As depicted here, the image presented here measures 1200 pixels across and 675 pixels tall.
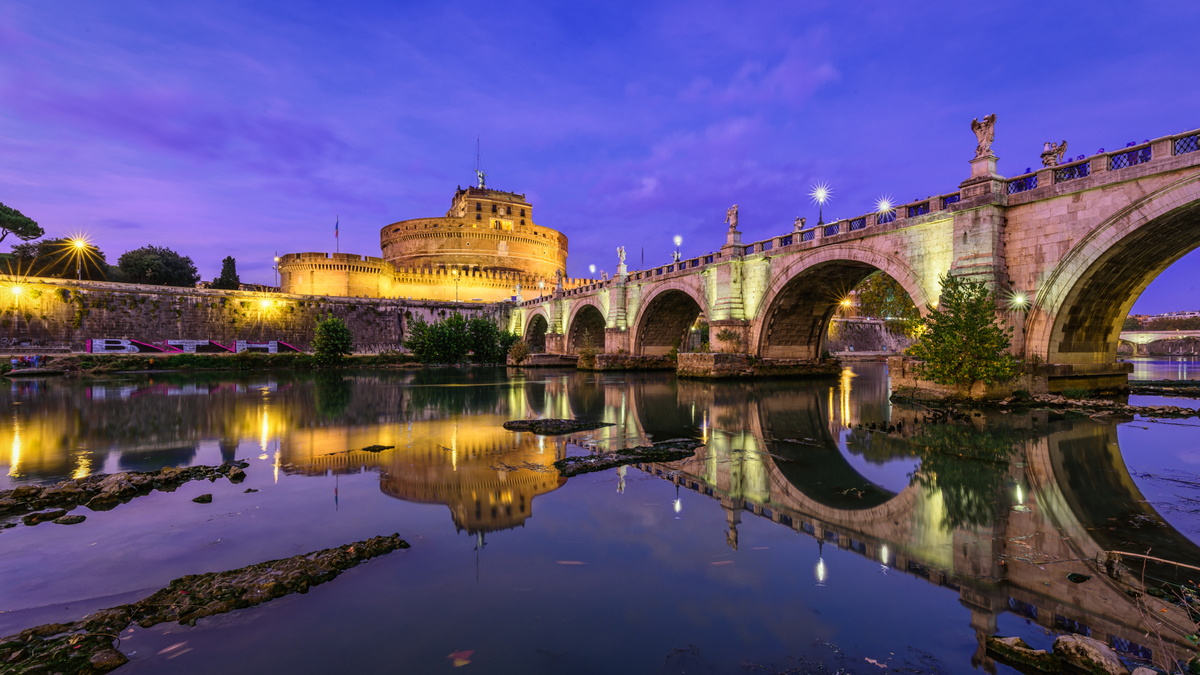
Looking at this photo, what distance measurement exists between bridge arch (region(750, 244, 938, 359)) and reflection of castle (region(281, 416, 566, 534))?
15.2 m

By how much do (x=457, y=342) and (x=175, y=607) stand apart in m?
40.0

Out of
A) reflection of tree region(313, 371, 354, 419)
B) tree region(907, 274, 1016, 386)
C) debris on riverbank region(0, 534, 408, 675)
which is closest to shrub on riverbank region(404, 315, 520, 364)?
reflection of tree region(313, 371, 354, 419)

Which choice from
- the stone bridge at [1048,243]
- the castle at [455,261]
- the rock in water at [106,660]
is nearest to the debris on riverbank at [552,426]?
the rock in water at [106,660]

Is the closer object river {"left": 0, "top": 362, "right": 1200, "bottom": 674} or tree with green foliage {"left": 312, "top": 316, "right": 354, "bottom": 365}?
river {"left": 0, "top": 362, "right": 1200, "bottom": 674}

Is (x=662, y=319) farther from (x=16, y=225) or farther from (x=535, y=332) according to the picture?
(x=16, y=225)

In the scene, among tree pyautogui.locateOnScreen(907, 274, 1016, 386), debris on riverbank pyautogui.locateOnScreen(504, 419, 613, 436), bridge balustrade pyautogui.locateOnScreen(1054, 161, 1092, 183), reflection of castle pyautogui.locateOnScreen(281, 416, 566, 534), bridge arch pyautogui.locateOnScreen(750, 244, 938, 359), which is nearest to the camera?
reflection of castle pyautogui.locateOnScreen(281, 416, 566, 534)

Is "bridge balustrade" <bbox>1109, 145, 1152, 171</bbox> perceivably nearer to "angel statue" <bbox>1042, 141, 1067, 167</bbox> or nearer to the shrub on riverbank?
"angel statue" <bbox>1042, 141, 1067, 167</bbox>

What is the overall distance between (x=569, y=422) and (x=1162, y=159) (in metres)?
15.1

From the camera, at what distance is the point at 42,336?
127ft

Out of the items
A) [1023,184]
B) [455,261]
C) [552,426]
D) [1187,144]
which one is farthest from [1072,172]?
[455,261]

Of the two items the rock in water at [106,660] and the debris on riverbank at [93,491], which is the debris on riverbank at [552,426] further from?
the rock in water at [106,660]

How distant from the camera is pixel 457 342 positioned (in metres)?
42.3

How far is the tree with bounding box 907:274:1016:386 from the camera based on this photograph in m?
13.3

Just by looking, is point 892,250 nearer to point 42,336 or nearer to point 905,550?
point 905,550
